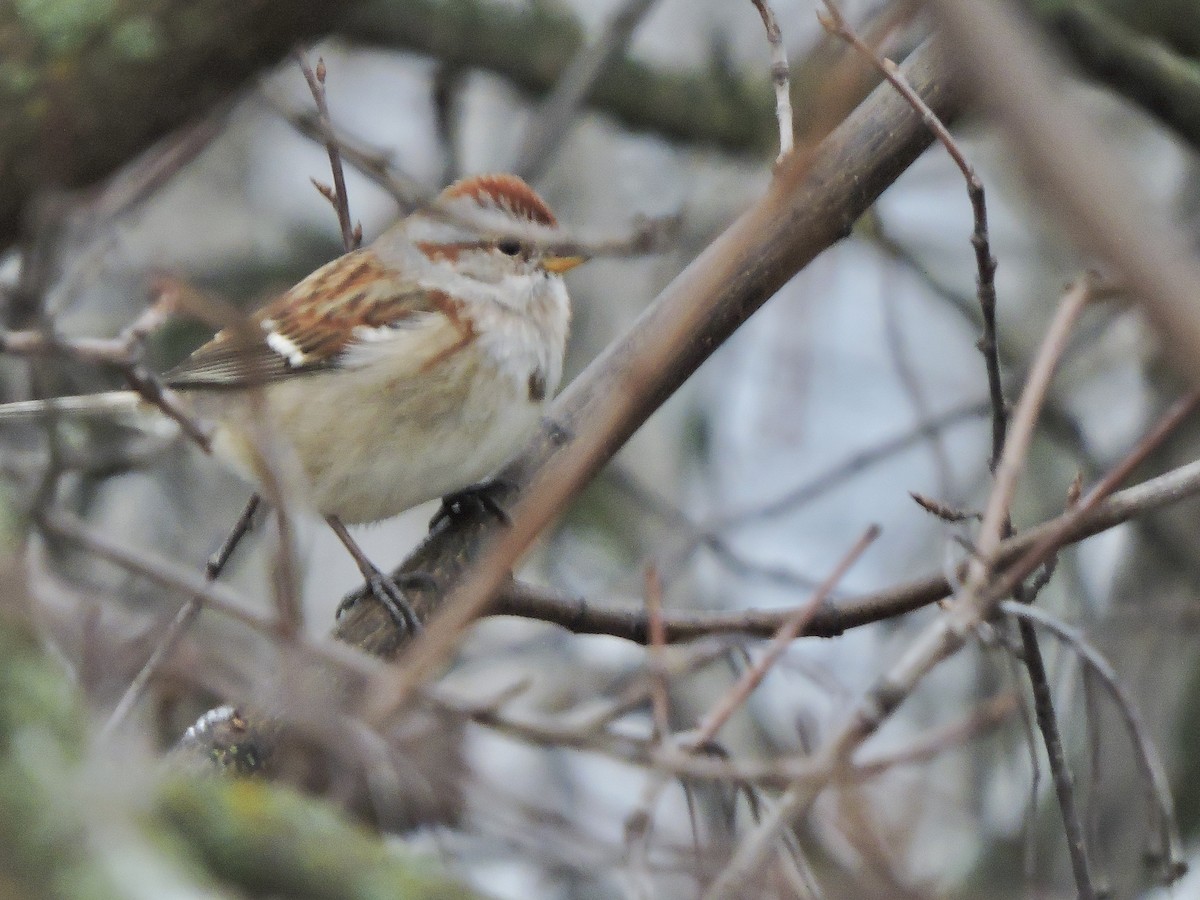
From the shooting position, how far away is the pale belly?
3.30m

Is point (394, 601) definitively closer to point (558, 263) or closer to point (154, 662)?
point (154, 662)

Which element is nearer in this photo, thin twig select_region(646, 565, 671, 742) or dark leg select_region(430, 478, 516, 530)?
thin twig select_region(646, 565, 671, 742)

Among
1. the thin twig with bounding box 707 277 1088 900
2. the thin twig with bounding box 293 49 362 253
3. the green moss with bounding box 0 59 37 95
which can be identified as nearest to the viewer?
the thin twig with bounding box 707 277 1088 900

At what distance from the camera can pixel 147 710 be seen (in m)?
3.31

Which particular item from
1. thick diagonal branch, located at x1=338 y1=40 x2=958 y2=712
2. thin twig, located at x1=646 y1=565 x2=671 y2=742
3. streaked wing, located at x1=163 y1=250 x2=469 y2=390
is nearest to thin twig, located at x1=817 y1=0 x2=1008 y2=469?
thick diagonal branch, located at x1=338 y1=40 x2=958 y2=712

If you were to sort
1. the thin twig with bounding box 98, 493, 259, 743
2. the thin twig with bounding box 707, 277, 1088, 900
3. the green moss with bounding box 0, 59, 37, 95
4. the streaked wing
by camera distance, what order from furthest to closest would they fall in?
the streaked wing → the green moss with bounding box 0, 59, 37, 95 → the thin twig with bounding box 98, 493, 259, 743 → the thin twig with bounding box 707, 277, 1088, 900

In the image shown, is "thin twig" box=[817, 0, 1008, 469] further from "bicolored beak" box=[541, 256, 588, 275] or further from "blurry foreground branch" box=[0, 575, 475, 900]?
"bicolored beak" box=[541, 256, 588, 275]

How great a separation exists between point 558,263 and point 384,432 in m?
0.66

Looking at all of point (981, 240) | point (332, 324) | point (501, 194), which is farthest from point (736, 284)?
point (332, 324)

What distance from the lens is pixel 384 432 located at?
3.44 meters

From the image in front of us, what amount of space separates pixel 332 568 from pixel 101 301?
177 cm

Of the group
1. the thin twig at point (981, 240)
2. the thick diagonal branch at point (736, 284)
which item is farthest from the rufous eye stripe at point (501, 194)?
the thin twig at point (981, 240)

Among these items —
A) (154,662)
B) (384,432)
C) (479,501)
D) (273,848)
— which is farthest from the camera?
(384,432)

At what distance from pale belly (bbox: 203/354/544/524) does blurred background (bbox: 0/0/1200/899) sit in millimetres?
257
